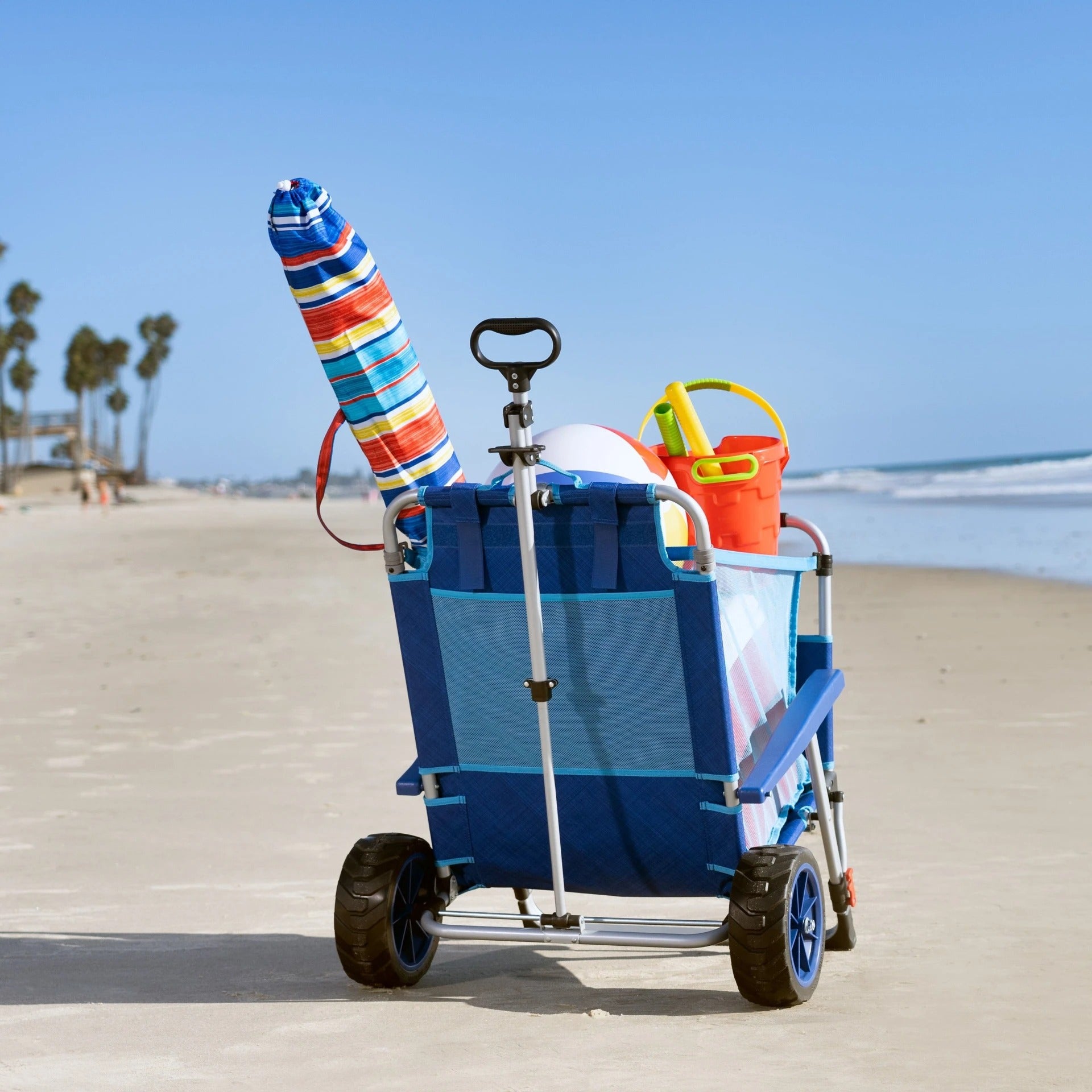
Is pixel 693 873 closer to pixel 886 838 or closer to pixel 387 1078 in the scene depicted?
pixel 387 1078

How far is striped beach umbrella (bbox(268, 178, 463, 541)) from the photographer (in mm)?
3307

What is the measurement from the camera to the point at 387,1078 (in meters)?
2.84

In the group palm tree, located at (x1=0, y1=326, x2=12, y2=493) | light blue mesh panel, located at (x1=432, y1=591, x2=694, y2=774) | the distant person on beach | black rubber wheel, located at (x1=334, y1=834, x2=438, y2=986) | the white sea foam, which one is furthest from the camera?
palm tree, located at (x1=0, y1=326, x2=12, y2=493)

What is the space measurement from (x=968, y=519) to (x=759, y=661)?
85.6ft

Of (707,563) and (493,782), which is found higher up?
(707,563)

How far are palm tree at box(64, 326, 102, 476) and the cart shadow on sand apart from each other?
64.3m

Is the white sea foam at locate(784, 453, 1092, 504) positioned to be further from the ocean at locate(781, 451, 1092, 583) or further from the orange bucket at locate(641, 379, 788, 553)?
the orange bucket at locate(641, 379, 788, 553)

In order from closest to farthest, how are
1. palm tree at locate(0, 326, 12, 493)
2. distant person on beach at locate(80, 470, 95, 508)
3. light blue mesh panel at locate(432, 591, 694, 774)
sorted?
light blue mesh panel at locate(432, 591, 694, 774) → distant person on beach at locate(80, 470, 95, 508) → palm tree at locate(0, 326, 12, 493)

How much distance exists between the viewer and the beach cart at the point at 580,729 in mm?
3256

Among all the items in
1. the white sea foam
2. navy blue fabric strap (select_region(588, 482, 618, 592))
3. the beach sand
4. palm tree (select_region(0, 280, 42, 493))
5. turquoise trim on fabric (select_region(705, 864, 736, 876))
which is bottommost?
the white sea foam

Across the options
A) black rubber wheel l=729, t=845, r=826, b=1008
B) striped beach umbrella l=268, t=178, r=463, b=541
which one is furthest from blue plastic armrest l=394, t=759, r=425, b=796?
black rubber wheel l=729, t=845, r=826, b=1008

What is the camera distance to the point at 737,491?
12.2 ft

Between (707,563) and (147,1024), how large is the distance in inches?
66.8

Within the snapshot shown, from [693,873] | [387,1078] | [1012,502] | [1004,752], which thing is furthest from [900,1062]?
[1012,502]
